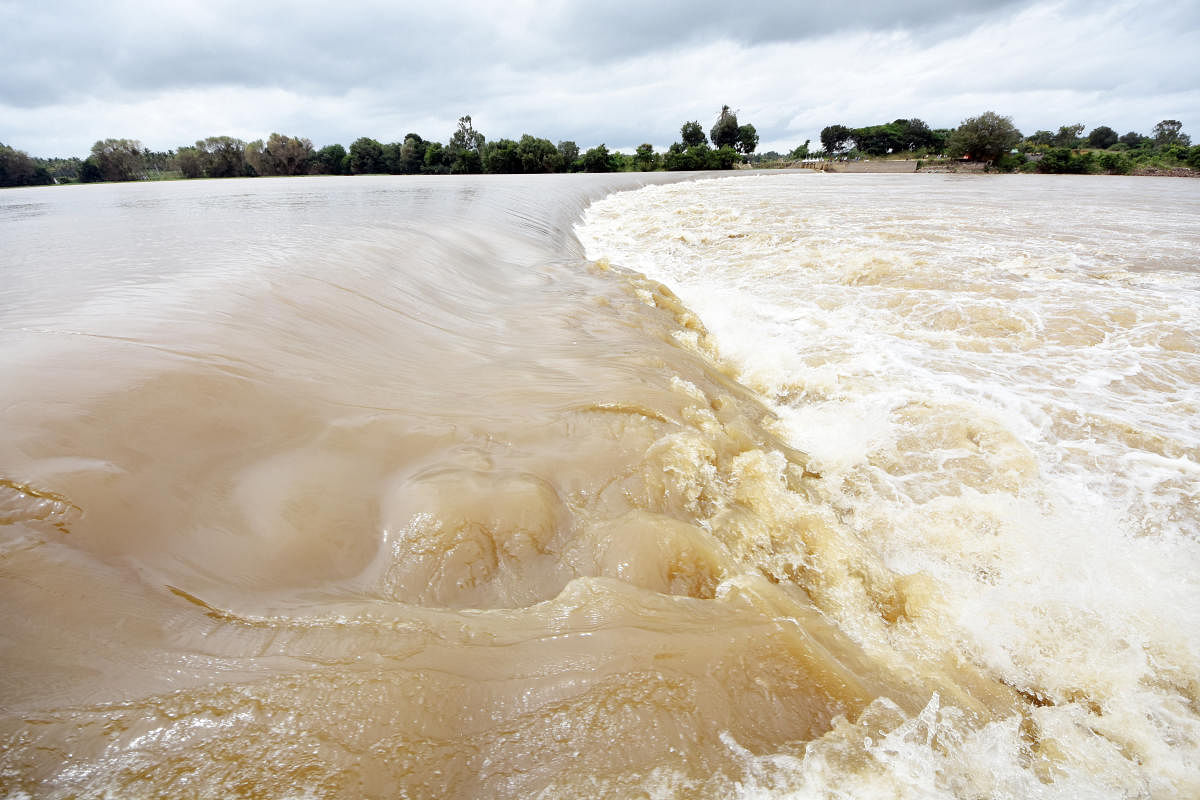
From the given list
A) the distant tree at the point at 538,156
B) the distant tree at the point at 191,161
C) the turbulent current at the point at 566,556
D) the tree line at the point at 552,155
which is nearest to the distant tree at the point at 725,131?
the tree line at the point at 552,155

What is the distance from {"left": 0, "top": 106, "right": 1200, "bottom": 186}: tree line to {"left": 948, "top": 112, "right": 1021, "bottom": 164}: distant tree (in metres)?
0.09

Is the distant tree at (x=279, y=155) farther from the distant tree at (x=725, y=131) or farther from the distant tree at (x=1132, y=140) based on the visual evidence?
the distant tree at (x=1132, y=140)

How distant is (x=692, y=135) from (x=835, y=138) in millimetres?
25321

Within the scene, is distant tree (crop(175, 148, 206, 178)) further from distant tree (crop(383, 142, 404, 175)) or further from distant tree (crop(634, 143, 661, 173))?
distant tree (crop(634, 143, 661, 173))

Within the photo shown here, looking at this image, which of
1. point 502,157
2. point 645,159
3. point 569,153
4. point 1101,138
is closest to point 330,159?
point 502,157

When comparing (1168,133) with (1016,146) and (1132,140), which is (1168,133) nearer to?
(1132,140)

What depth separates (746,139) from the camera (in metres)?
78.6

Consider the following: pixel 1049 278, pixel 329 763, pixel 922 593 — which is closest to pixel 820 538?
pixel 922 593

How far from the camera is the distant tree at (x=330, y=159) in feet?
208

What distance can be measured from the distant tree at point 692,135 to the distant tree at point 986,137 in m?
37.7

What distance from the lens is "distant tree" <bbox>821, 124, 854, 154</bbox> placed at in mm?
81875

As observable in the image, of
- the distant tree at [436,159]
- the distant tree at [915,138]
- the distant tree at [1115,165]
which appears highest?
the distant tree at [915,138]

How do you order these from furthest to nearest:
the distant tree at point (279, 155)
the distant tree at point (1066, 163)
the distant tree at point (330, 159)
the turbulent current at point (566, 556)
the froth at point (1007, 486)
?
1. the distant tree at point (330, 159)
2. the distant tree at point (279, 155)
3. the distant tree at point (1066, 163)
4. the froth at point (1007, 486)
5. the turbulent current at point (566, 556)

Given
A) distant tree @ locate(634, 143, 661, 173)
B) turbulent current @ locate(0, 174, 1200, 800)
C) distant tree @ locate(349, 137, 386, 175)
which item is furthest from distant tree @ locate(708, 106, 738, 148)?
turbulent current @ locate(0, 174, 1200, 800)
